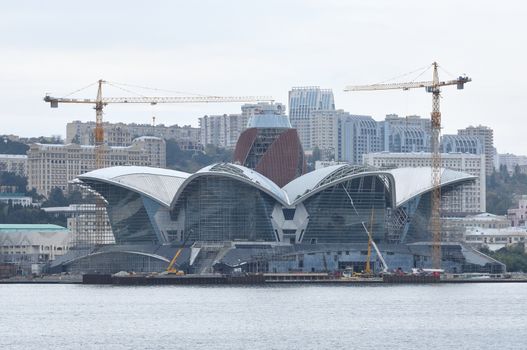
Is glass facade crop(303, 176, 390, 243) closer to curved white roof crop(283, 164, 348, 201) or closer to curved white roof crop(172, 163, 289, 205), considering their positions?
curved white roof crop(283, 164, 348, 201)

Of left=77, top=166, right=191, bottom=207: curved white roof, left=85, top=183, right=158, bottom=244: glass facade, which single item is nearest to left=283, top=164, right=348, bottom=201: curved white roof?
left=77, top=166, right=191, bottom=207: curved white roof

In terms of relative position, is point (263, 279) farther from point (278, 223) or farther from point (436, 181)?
point (436, 181)

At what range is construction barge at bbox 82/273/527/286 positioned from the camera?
13912cm

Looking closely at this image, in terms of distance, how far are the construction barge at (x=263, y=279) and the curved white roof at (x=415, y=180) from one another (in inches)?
492

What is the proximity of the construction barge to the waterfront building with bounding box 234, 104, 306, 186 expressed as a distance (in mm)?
21298

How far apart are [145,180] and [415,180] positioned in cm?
2317

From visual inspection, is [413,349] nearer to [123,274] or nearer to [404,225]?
[123,274]

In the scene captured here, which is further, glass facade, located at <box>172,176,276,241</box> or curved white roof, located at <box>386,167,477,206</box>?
curved white roof, located at <box>386,167,477,206</box>

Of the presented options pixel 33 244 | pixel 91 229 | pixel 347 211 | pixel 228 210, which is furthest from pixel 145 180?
pixel 33 244

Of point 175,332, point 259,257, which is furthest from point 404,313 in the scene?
point 259,257

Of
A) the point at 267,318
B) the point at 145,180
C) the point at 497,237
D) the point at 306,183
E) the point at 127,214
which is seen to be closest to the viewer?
the point at 267,318

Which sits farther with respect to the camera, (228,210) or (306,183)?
(306,183)

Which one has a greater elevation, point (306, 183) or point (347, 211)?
point (306, 183)

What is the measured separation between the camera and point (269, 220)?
495 ft
